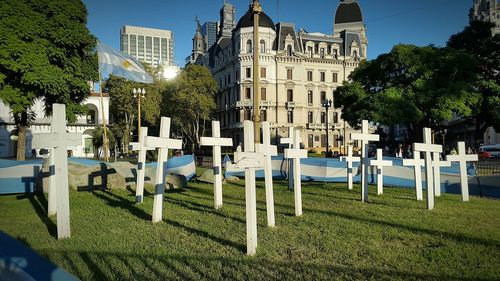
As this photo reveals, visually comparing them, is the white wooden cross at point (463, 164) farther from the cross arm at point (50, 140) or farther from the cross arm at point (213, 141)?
the cross arm at point (50, 140)

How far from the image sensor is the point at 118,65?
603 inches

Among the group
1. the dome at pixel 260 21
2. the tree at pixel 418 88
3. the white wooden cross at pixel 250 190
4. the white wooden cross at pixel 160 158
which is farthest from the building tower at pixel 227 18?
the white wooden cross at pixel 250 190

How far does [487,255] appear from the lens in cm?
512

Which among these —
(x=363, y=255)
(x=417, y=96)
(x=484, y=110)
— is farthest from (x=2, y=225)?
(x=484, y=110)

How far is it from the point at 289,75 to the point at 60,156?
59835 millimetres

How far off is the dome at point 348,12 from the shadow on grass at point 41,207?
6988cm

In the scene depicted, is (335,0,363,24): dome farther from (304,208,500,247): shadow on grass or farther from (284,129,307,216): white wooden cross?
(304,208,500,247): shadow on grass

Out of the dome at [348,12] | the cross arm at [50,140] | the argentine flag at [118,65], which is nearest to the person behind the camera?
the cross arm at [50,140]

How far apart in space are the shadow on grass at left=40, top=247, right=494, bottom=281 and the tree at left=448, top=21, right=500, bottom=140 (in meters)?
30.3

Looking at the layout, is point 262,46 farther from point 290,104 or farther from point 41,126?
point 41,126

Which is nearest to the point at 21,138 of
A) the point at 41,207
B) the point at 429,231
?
the point at 41,207

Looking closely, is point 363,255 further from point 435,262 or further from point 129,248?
point 129,248

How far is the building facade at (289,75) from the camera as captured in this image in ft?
204

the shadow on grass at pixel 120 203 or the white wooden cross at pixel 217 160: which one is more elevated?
the white wooden cross at pixel 217 160
